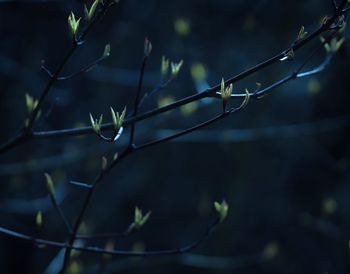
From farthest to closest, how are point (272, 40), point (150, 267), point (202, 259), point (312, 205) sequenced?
point (150, 267)
point (312, 205)
point (202, 259)
point (272, 40)

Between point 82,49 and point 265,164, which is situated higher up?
point 82,49

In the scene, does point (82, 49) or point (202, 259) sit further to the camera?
point (82, 49)

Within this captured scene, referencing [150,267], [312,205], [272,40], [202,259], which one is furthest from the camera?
[150,267]

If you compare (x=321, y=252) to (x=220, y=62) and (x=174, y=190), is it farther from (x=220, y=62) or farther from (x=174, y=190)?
(x=220, y=62)

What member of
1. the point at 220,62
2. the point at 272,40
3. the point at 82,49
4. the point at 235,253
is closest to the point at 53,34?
the point at 82,49

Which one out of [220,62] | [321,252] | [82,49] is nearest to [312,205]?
[321,252]

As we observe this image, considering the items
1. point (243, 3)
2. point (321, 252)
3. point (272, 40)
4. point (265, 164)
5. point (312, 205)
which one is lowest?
point (321, 252)
